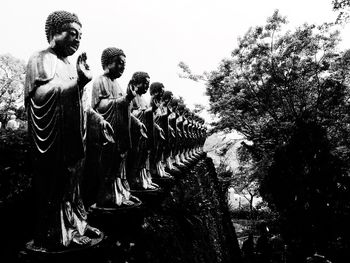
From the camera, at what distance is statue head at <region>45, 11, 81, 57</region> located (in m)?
3.00

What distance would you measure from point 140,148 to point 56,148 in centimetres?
199

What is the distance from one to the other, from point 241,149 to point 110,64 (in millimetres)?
13210

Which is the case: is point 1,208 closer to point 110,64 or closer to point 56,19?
point 110,64

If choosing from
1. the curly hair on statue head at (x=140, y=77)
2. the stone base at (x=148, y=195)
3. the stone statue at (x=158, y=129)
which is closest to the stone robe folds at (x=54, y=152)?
the stone base at (x=148, y=195)

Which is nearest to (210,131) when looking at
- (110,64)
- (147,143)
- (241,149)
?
(241,149)

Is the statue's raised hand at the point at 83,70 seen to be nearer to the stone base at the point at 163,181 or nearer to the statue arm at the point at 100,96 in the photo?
the statue arm at the point at 100,96

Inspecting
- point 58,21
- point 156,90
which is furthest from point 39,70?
point 156,90

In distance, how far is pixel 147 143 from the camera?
5012mm

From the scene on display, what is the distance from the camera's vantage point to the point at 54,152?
2.60m

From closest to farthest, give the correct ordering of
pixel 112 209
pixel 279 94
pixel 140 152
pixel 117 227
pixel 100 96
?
pixel 112 209
pixel 117 227
pixel 100 96
pixel 140 152
pixel 279 94

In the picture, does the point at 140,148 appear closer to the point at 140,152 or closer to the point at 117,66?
the point at 140,152

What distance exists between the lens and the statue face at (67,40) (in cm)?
301

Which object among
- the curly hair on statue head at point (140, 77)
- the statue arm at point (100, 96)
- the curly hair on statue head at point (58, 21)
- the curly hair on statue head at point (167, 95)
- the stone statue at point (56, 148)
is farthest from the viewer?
the curly hair on statue head at point (167, 95)

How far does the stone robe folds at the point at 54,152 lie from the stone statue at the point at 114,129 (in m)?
0.77
